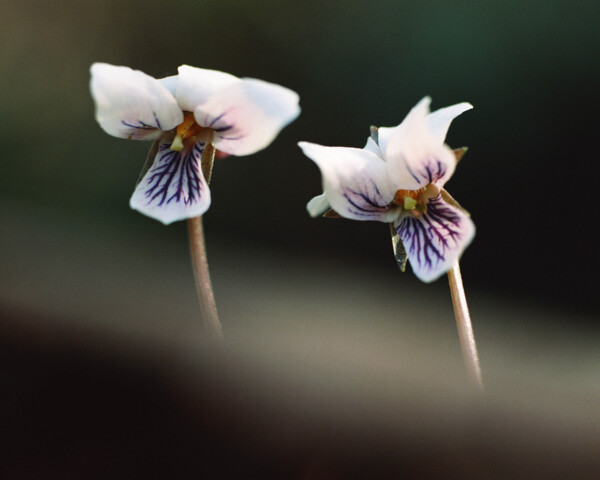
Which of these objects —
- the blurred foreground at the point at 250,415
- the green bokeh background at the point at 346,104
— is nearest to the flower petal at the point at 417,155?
the blurred foreground at the point at 250,415

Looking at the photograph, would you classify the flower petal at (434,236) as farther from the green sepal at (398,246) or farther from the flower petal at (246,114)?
the flower petal at (246,114)

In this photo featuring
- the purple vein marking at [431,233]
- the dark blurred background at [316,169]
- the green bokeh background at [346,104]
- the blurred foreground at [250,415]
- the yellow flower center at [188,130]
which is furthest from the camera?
the green bokeh background at [346,104]

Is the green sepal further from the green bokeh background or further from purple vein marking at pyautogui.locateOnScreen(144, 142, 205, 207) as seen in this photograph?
the green bokeh background

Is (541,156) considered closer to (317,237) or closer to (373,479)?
(317,237)

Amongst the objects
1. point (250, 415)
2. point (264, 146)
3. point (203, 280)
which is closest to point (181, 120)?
point (264, 146)

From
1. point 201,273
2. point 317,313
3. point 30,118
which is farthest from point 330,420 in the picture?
point 30,118

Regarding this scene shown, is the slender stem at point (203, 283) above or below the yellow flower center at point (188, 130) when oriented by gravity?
below
